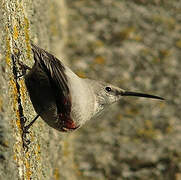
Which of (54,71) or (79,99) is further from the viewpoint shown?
(79,99)

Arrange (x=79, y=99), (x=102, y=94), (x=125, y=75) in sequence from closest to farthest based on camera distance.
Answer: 1. (x=79, y=99)
2. (x=102, y=94)
3. (x=125, y=75)

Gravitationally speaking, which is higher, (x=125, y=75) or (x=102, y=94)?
(x=102, y=94)

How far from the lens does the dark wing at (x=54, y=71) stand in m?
2.95

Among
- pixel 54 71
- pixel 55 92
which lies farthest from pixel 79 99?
pixel 54 71

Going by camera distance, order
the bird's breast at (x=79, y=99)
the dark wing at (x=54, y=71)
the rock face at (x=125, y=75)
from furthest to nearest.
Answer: the rock face at (x=125, y=75) < the bird's breast at (x=79, y=99) < the dark wing at (x=54, y=71)

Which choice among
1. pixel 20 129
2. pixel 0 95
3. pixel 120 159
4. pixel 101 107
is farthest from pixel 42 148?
pixel 120 159

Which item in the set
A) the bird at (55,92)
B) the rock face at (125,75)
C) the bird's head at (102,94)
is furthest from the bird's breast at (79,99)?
the rock face at (125,75)

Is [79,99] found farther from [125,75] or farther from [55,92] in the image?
[125,75]

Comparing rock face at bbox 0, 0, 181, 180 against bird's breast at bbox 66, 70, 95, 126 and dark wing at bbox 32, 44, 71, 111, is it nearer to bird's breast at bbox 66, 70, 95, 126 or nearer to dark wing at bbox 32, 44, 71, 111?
bird's breast at bbox 66, 70, 95, 126

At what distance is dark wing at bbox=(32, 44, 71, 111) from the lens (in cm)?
295

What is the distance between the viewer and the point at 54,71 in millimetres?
2963

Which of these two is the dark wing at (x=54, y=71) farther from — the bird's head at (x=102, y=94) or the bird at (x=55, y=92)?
the bird's head at (x=102, y=94)

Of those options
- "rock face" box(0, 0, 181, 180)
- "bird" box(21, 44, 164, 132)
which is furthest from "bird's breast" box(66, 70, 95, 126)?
"rock face" box(0, 0, 181, 180)

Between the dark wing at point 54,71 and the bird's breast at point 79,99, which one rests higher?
the dark wing at point 54,71
